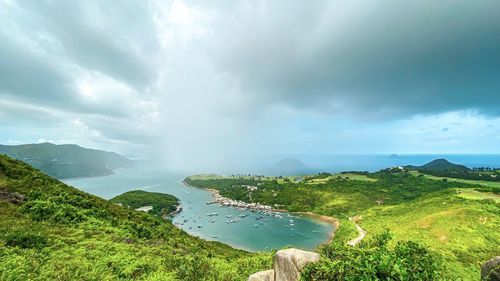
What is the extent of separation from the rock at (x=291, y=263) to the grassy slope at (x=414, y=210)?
353 cm

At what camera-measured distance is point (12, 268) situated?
912 cm

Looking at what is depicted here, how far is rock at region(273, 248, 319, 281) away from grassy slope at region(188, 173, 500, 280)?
11.6ft

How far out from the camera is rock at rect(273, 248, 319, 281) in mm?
7164

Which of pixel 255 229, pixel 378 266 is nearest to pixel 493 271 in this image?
pixel 378 266

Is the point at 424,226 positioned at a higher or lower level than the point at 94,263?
lower

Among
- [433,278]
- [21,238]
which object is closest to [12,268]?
[21,238]

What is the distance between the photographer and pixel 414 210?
199ft

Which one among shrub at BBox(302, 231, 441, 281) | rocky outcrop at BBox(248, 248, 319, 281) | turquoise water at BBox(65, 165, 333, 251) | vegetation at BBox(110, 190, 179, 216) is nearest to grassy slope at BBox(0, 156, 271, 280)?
rocky outcrop at BBox(248, 248, 319, 281)

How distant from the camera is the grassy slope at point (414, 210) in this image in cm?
3381

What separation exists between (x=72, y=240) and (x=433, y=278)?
1916 centimetres

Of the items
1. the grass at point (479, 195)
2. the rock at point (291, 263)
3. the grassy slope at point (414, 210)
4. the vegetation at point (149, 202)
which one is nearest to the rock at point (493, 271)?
the grassy slope at point (414, 210)

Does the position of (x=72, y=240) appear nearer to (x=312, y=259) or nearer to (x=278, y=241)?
(x=312, y=259)

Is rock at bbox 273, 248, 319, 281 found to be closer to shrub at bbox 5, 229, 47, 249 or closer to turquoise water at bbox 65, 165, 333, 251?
shrub at bbox 5, 229, 47, 249

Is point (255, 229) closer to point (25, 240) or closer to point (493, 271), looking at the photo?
point (25, 240)
